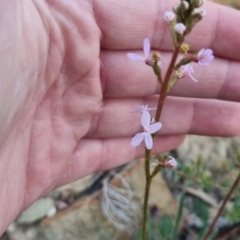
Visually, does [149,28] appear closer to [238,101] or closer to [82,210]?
[238,101]

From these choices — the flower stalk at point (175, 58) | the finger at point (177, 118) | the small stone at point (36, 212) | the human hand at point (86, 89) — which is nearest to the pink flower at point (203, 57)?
the flower stalk at point (175, 58)

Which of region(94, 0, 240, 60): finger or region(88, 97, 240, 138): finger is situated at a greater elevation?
region(94, 0, 240, 60): finger

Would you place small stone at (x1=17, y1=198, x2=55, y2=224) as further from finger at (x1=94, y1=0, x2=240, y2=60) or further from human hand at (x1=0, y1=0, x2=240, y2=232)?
finger at (x1=94, y1=0, x2=240, y2=60)

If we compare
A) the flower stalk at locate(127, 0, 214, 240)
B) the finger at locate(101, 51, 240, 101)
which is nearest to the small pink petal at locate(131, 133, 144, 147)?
the flower stalk at locate(127, 0, 214, 240)

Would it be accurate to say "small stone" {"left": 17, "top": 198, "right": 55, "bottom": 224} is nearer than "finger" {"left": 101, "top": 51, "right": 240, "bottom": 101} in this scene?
No

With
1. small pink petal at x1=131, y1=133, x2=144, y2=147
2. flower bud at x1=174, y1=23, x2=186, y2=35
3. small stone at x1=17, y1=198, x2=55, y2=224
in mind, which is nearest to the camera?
flower bud at x1=174, y1=23, x2=186, y2=35

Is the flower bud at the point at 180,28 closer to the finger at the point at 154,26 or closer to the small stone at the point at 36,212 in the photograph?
the finger at the point at 154,26

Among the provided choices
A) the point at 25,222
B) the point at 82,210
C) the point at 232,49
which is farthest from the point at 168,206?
the point at 232,49
